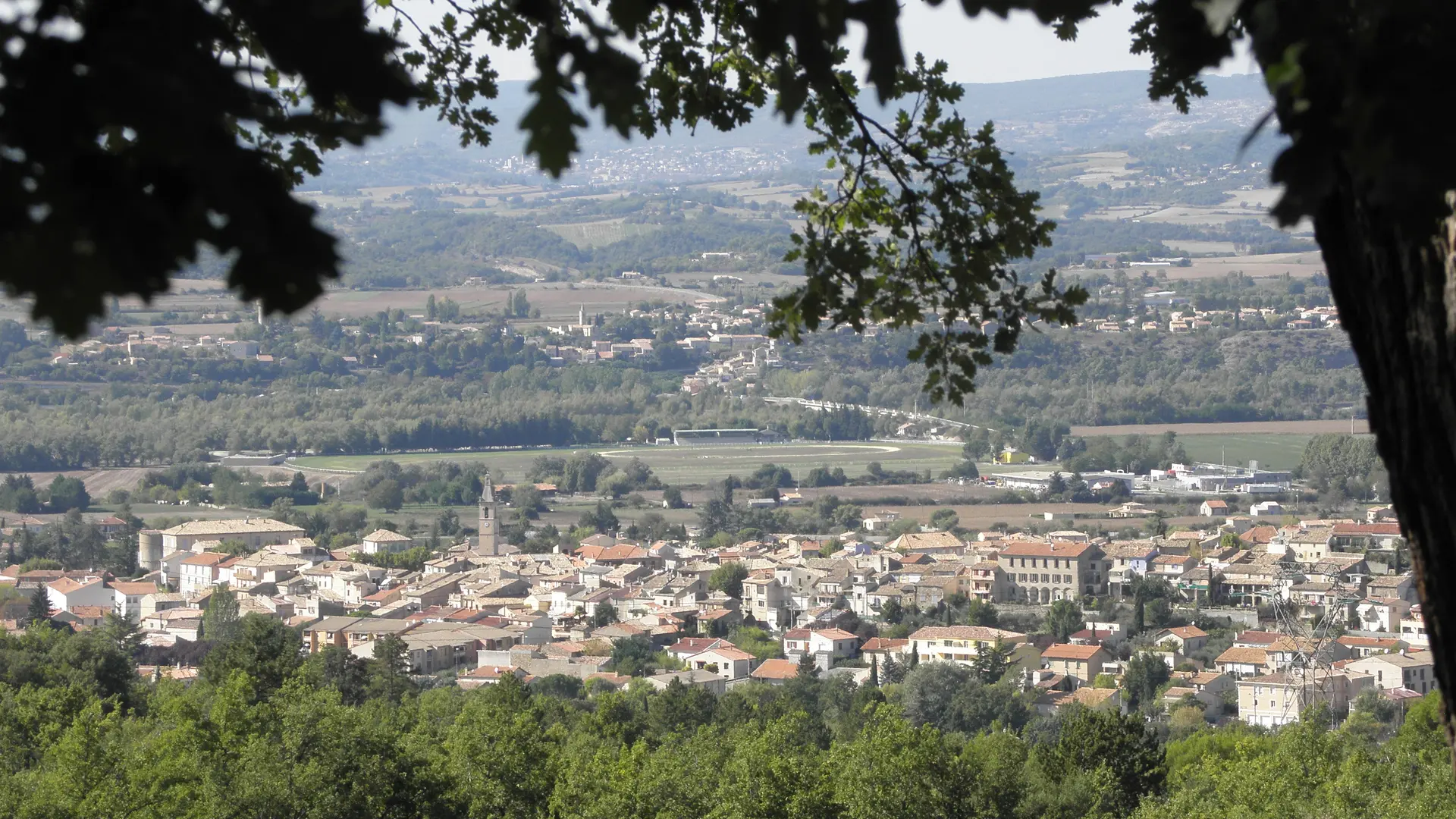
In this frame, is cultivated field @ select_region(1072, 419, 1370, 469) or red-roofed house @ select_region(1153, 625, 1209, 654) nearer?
red-roofed house @ select_region(1153, 625, 1209, 654)

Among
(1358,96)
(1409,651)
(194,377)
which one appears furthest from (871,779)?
(194,377)

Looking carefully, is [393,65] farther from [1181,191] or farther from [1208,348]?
[1181,191]

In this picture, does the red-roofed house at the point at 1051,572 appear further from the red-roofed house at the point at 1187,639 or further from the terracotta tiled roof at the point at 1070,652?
the terracotta tiled roof at the point at 1070,652

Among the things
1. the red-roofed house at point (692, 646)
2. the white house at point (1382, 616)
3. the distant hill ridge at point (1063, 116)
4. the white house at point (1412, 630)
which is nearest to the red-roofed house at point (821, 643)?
the red-roofed house at point (692, 646)

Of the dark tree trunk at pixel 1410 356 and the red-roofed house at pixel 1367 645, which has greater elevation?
the dark tree trunk at pixel 1410 356

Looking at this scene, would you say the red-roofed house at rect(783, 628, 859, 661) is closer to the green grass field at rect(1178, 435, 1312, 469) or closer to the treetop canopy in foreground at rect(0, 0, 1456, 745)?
the treetop canopy in foreground at rect(0, 0, 1456, 745)

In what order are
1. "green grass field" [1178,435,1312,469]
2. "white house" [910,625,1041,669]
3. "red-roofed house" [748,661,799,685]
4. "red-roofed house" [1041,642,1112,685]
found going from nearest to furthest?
"red-roofed house" [1041,642,1112,685], "red-roofed house" [748,661,799,685], "white house" [910,625,1041,669], "green grass field" [1178,435,1312,469]

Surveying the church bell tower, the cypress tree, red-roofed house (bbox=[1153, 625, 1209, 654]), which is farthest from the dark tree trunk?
the church bell tower
